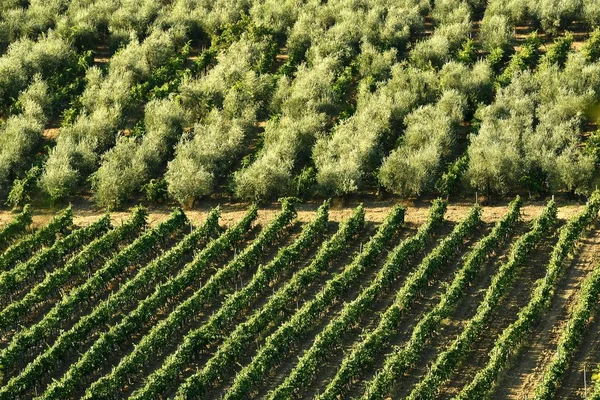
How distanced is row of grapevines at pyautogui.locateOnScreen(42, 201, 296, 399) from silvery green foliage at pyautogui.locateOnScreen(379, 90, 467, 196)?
5.75 metres

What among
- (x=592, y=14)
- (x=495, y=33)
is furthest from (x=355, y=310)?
(x=592, y=14)

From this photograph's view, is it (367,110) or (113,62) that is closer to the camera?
(367,110)

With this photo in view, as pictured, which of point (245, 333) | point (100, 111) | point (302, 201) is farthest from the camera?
point (100, 111)

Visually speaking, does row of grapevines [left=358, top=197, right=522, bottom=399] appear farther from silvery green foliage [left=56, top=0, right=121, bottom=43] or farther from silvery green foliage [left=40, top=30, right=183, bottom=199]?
silvery green foliage [left=56, top=0, right=121, bottom=43]

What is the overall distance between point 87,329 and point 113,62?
28.0m

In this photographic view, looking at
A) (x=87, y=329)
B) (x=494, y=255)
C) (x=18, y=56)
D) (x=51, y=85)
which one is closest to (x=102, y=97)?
(x=51, y=85)

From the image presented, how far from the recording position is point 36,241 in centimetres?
3984

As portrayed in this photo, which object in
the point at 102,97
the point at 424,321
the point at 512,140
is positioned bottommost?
the point at 424,321

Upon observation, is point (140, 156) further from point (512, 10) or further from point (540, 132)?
point (512, 10)

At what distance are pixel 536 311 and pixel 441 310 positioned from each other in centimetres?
374

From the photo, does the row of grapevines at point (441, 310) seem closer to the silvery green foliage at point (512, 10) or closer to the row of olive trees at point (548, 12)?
the row of olive trees at point (548, 12)

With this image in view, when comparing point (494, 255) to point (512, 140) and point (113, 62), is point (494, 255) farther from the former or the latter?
point (113, 62)

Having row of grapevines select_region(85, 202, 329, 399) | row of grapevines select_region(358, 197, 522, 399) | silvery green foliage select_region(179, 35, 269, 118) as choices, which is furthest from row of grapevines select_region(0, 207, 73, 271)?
row of grapevines select_region(358, 197, 522, 399)

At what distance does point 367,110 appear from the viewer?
158 ft
